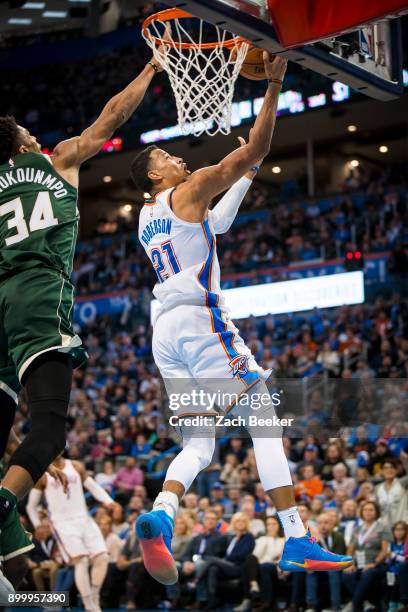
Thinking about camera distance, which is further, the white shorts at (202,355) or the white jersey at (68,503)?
the white jersey at (68,503)

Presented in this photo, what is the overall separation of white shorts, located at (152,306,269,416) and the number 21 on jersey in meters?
0.24

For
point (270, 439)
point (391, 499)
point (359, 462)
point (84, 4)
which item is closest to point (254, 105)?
point (84, 4)

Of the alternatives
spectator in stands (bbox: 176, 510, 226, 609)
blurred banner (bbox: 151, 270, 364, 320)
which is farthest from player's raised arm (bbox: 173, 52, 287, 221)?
blurred banner (bbox: 151, 270, 364, 320)

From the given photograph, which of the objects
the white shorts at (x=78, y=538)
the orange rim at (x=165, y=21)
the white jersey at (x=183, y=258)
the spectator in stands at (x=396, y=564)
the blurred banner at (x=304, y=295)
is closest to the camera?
the white jersey at (x=183, y=258)

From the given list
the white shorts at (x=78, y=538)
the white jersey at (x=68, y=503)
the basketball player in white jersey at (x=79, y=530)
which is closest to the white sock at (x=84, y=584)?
the basketball player in white jersey at (x=79, y=530)

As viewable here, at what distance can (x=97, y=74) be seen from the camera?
29.3 metres

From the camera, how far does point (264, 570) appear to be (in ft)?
39.8

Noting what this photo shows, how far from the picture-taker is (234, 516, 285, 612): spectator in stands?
12.1 meters

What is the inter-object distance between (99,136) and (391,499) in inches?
303

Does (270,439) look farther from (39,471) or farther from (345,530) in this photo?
(345,530)

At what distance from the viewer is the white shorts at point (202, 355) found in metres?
5.82

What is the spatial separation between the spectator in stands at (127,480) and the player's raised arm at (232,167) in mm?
9583

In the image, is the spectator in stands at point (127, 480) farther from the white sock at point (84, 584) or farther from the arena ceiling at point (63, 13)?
the arena ceiling at point (63, 13)

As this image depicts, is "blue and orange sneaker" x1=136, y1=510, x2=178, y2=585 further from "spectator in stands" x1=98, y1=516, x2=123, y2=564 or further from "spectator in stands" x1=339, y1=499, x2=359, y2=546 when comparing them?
"spectator in stands" x1=98, y1=516, x2=123, y2=564
